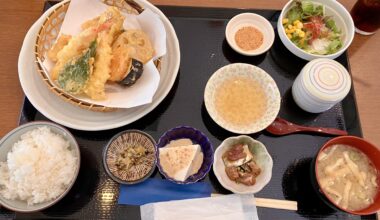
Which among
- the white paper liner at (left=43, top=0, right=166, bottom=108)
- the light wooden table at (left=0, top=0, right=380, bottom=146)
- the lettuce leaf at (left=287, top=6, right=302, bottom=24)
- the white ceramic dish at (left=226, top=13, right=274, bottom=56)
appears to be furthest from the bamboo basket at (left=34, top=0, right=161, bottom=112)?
the lettuce leaf at (left=287, top=6, right=302, bottom=24)

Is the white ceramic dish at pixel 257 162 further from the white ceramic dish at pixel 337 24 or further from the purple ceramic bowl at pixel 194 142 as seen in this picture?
the white ceramic dish at pixel 337 24

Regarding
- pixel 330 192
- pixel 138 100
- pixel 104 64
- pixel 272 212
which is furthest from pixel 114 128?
pixel 330 192

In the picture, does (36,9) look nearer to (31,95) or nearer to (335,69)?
(31,95)

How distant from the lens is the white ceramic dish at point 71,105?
1.73 meters

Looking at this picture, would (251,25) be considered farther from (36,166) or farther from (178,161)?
(36,166)

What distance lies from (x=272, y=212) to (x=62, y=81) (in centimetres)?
128

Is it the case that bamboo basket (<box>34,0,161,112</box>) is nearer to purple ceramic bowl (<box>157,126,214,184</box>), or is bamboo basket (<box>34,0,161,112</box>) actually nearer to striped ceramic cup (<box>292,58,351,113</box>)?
purple ceramic bowl (<box>157,126,214,184</box>)

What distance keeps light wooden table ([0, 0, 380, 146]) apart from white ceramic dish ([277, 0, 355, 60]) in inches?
6.2

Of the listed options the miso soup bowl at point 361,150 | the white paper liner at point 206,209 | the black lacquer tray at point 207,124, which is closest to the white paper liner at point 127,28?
the black lacquer tray at point 207,124

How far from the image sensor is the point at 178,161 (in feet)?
5.36

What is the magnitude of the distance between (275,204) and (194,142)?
1.72 ft

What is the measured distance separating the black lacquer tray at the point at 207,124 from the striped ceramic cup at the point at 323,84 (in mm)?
159

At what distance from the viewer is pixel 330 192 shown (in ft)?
5.23

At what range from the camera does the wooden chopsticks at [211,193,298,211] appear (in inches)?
64.5
